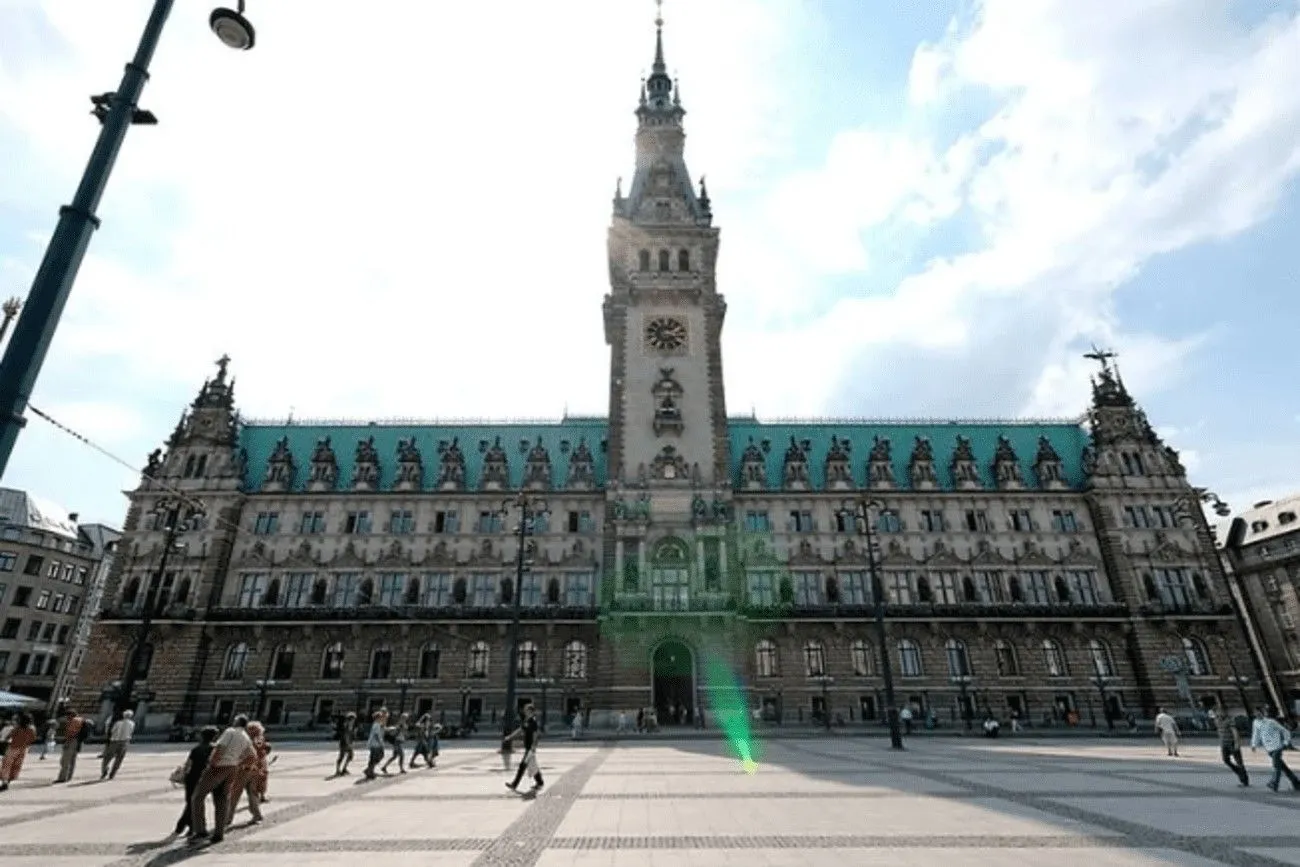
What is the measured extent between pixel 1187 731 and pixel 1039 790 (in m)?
36.8

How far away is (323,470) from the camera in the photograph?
54906 mm

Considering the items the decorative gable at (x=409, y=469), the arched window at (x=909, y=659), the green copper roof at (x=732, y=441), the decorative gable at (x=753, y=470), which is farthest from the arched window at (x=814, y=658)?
the decorative gable at (x=409, y=469)

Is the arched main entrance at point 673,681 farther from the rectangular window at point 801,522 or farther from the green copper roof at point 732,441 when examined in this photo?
the green copper roof at point 732,441

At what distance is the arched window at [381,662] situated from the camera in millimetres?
47531

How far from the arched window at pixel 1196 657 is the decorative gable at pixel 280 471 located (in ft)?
231

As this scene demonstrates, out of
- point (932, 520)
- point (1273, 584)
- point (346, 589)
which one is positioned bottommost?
point (346, 589)

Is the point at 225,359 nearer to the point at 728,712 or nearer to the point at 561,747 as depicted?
the point at 561,747

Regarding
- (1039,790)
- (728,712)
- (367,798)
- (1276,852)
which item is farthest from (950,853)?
(728,712)

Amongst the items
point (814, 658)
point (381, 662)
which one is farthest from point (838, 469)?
point (381, 662)

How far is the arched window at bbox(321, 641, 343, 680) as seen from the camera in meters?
47.6

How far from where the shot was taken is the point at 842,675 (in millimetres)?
46969

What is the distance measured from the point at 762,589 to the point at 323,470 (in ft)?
124

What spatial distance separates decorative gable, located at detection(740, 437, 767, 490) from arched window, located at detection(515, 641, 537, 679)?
68.7 feet

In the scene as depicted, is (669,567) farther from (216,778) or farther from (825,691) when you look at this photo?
(216,778)
